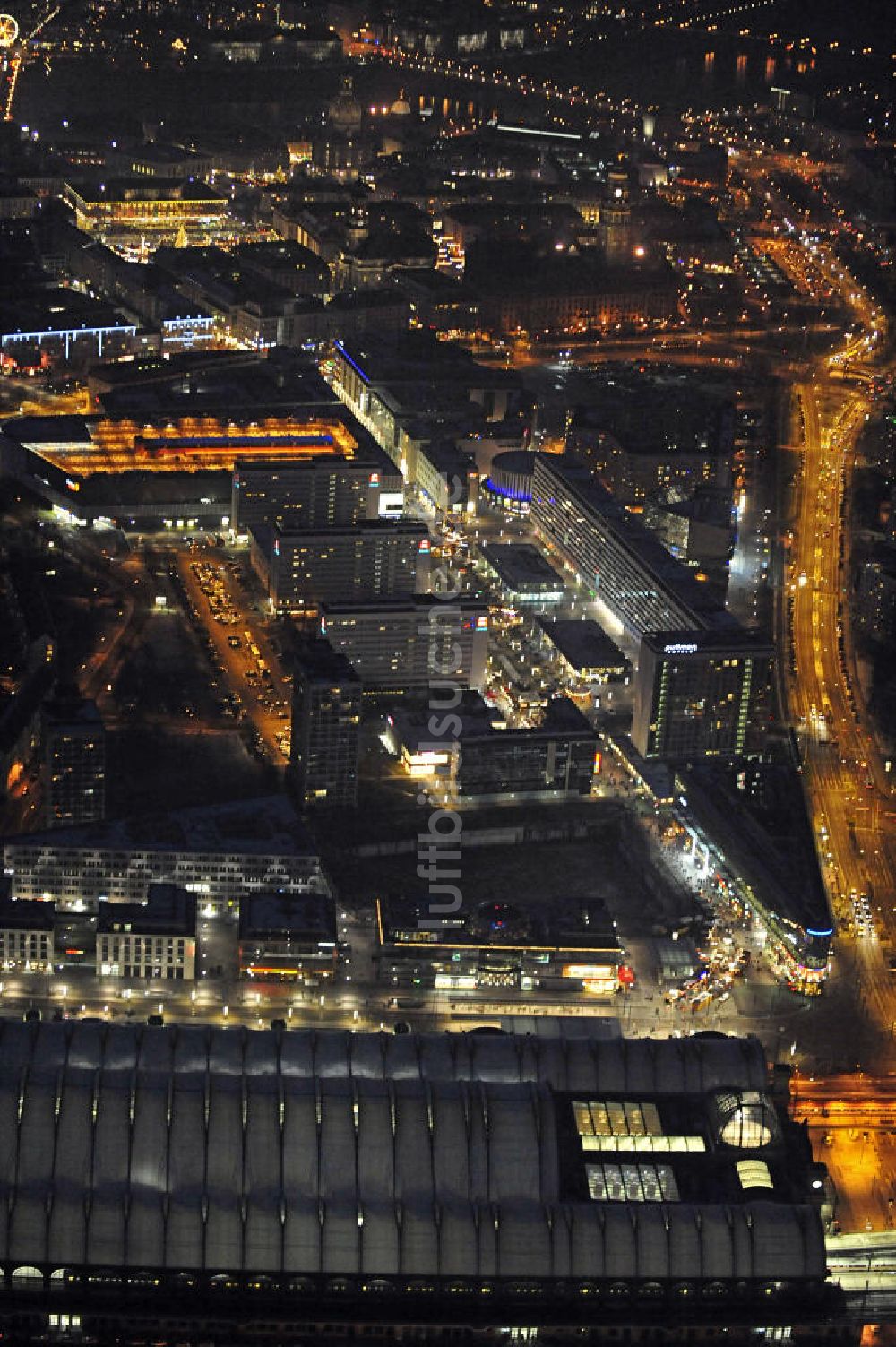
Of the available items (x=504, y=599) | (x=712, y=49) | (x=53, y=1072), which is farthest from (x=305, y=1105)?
(x=712, y=49)

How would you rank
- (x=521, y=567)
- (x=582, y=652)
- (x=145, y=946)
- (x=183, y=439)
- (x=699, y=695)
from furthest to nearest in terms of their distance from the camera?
(x=183, y=439) → (x=521, y=567) → (x=582, y=652) → (x=699, y=695) → (x=145, y=946)

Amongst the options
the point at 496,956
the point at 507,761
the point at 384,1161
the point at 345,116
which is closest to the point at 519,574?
the point at 507,761

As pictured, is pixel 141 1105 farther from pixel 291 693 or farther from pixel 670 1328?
pixel 291 693

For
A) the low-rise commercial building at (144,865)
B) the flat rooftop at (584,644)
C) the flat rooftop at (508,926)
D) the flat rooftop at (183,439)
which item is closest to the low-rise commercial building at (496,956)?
the flat rooftop at (508,926)

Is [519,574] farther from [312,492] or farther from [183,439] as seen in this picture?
[183,439]

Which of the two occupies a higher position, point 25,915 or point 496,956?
point 25,915

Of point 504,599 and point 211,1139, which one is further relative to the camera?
point 504,599

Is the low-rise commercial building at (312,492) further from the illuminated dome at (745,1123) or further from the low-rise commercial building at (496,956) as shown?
the illuminated dome at (745,1123)
